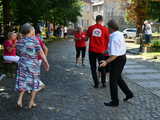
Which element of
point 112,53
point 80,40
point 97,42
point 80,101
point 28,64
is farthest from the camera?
point 80,40

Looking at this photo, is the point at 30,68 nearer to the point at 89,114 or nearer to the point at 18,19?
the point at 89,114

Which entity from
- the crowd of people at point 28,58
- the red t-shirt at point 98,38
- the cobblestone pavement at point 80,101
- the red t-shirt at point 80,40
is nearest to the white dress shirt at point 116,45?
the cobblestone pavement at point 80,101

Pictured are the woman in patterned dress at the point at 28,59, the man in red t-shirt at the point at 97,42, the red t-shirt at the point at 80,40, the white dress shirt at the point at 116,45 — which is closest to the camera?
the woman in patterned dress at the point at 28,59

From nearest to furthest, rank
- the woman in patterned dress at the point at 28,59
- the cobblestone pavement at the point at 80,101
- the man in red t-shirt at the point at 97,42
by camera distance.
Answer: the cobblestone pavement at the point at 80,101 < the woman in patterned dress at the point at 28,59 < the man in red t-shirt at the point at 97,42

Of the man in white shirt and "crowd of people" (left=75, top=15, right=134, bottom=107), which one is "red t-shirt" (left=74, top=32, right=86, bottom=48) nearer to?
"crowd of people" (left=75, top=15, right=134, bottom=107)

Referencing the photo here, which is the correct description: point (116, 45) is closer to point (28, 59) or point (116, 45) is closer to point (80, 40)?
point (28, 59)

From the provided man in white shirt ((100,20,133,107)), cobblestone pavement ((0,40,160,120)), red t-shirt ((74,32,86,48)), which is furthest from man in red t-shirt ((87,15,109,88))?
red t-shirt ((74,32,86,48))

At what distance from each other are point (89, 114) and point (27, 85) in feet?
4.38

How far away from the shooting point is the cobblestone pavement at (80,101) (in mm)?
6164

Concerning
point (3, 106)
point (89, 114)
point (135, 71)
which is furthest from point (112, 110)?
point (135, 71)

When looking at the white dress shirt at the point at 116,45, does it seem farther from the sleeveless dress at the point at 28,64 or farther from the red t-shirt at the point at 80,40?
the red t-shirt at the point at 80,40

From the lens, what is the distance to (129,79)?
10.4 m

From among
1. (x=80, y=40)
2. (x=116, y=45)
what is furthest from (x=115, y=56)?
(x=80, y=40)

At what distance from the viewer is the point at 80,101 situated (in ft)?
24.0
